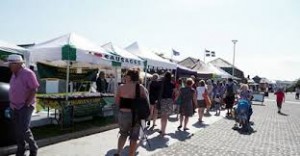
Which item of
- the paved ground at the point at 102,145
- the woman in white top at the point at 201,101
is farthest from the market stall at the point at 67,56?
the woman in white top at the point at 201,101

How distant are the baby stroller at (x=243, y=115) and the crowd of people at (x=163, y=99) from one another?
2.05ft

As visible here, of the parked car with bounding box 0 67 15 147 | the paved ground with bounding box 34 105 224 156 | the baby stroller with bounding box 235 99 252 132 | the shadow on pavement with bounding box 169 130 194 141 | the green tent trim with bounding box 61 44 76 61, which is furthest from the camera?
the baby stroller with bounding box 235 99 252 132

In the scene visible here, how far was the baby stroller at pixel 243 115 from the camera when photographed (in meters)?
13.4

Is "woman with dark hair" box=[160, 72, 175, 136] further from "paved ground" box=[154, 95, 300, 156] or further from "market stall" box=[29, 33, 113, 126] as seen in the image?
"market stall" box=[29, 33, 113, 126]

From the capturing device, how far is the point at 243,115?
44.3 ft

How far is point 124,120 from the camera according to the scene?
6887mm

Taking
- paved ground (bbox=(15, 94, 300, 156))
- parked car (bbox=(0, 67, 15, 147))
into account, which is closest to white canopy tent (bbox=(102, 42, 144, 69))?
paved ground (bbox=(15, 94, 300, 156))

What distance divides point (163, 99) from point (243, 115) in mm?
3997

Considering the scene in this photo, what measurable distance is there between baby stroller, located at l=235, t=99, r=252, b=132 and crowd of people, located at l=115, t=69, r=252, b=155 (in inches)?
24.6

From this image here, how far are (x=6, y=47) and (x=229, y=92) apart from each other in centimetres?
1125

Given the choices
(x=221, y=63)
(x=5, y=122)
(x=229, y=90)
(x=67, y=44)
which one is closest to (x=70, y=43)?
(x=67, y=44)

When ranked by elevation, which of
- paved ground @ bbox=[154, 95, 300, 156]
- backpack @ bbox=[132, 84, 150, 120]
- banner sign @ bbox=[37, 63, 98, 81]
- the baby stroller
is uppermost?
banner sign @ bbox=[37, 63, 98, 81]

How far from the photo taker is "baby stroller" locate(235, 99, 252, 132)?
13359mm

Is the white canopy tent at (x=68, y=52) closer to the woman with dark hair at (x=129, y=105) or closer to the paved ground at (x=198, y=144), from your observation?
the paved ground at (x=198, y=144)
